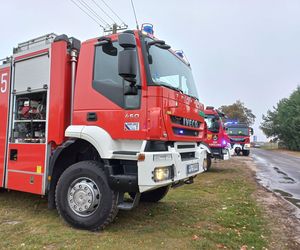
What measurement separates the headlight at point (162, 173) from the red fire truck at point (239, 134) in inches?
840

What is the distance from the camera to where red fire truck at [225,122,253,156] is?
25.7m

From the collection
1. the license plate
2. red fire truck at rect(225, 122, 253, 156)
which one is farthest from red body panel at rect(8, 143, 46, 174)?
red fire truck at rect(225, 122, 253, 156)

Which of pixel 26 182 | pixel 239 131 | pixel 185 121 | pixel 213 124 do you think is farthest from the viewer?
pixel 239 131

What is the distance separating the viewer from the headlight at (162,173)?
14.0 feet

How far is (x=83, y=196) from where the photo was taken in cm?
479

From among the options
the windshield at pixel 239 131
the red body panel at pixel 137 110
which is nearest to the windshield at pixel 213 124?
the red body panel at pixel 137 110

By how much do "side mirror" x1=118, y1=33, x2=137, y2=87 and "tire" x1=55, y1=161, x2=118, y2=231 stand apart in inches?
57.8

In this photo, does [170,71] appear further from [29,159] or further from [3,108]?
[3,108]

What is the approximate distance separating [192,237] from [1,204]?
4.06 m

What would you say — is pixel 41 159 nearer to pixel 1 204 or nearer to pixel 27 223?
pixel 27 223

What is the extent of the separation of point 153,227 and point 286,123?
161 feet

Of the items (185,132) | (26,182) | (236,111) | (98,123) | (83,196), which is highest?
(236,111)

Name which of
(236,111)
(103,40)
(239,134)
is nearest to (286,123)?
(236,111)

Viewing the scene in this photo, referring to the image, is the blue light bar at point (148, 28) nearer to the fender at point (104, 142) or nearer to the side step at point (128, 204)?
the fender at point (104, 142)
